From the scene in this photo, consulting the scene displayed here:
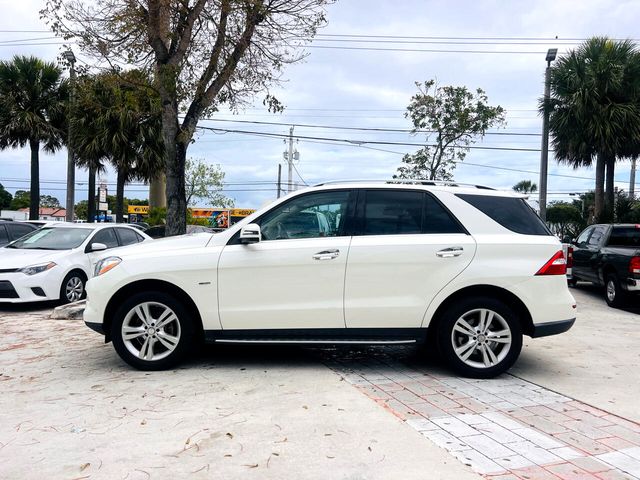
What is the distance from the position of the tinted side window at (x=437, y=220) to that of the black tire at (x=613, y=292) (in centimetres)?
705

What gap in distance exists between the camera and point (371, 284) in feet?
17.2

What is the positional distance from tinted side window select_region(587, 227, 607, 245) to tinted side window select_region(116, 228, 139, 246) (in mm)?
10071

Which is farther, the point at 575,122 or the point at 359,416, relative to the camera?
the point at 575,122

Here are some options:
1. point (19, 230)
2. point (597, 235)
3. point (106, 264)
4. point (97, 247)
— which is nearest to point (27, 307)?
point (97, 247)

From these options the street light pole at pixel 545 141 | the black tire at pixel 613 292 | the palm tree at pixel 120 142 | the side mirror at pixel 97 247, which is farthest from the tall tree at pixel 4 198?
the black tire at pixel 613 292

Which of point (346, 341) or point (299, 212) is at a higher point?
point (299, 212)

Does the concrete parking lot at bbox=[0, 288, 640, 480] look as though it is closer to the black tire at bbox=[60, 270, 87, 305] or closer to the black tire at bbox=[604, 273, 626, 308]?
the black tire at bbox=[60, 270, 87, 305]

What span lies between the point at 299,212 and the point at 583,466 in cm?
321

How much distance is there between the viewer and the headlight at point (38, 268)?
9.32 m

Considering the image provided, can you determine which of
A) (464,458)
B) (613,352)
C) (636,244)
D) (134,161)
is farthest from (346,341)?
(134,161)

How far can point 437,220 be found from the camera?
17.8 ft

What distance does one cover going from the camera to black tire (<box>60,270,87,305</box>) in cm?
980

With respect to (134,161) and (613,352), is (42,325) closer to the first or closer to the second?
(613,352)

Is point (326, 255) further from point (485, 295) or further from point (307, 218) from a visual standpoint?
point (485, 295)
